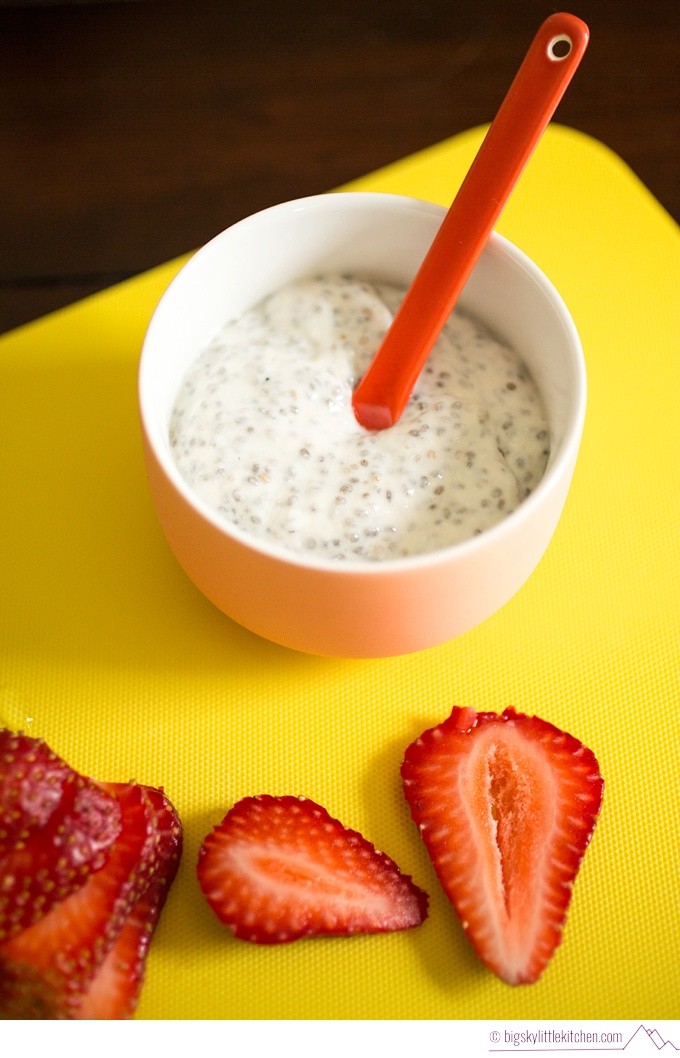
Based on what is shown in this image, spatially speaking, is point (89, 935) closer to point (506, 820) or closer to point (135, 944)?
point (135, 944)

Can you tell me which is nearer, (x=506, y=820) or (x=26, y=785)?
(x=26, y=785)

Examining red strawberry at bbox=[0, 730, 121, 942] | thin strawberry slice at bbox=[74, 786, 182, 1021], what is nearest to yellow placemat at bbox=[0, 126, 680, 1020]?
thin strawberry slice at bbox=[74, 786, 182, 1021]

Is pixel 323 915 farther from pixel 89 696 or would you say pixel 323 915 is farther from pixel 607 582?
pixel 607 582

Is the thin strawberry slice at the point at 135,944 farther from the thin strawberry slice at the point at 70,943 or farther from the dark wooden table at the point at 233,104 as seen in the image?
the dark wooden table at the point at 233,104

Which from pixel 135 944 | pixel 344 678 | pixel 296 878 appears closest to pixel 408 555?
pixel 344 678

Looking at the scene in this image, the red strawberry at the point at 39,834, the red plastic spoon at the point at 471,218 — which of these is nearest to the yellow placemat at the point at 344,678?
the red strawberry at the point at 39,834
